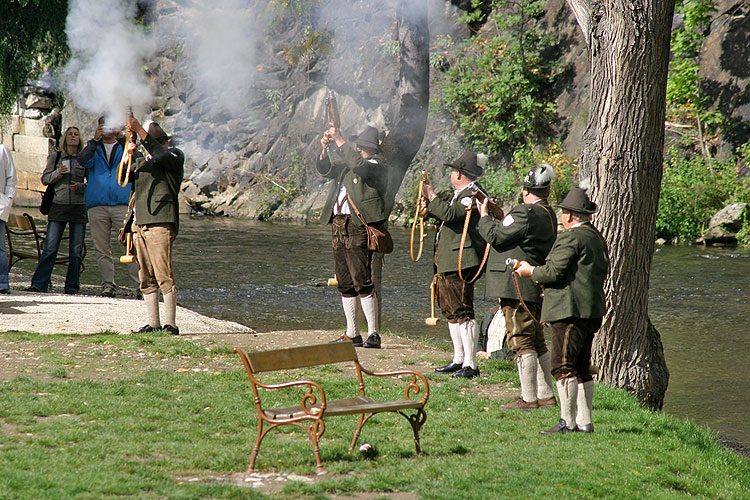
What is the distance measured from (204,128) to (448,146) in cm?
1259

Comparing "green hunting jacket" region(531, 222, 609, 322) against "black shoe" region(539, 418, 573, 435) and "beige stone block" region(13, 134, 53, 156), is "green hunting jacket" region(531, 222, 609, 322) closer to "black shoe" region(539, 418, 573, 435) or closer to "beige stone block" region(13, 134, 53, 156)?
"black shoe" region(539, 418, 573, 435)

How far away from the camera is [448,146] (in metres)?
33.4

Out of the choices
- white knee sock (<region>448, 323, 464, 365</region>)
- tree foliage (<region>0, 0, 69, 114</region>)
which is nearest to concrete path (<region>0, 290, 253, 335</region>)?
white knee sock (<region>448, 323, 464, 365</region>)

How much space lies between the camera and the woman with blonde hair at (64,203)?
41.0 ft

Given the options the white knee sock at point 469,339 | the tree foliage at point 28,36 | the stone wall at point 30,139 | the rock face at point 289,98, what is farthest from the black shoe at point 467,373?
the stone wall at point 30,139

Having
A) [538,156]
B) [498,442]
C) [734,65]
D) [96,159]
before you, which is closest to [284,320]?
[96,159]

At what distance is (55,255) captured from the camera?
41.6 feet

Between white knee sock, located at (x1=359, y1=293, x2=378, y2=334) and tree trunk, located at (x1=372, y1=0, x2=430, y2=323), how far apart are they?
191cm

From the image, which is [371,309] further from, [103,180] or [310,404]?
[103,180]

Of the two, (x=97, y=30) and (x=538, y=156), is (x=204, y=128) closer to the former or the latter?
(x=538, y=156)

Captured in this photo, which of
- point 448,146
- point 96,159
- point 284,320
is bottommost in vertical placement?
point 284,320

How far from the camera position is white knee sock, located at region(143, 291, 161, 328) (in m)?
9.70

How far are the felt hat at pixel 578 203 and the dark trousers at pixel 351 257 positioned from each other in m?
3.31

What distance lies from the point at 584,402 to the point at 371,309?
3483mm
